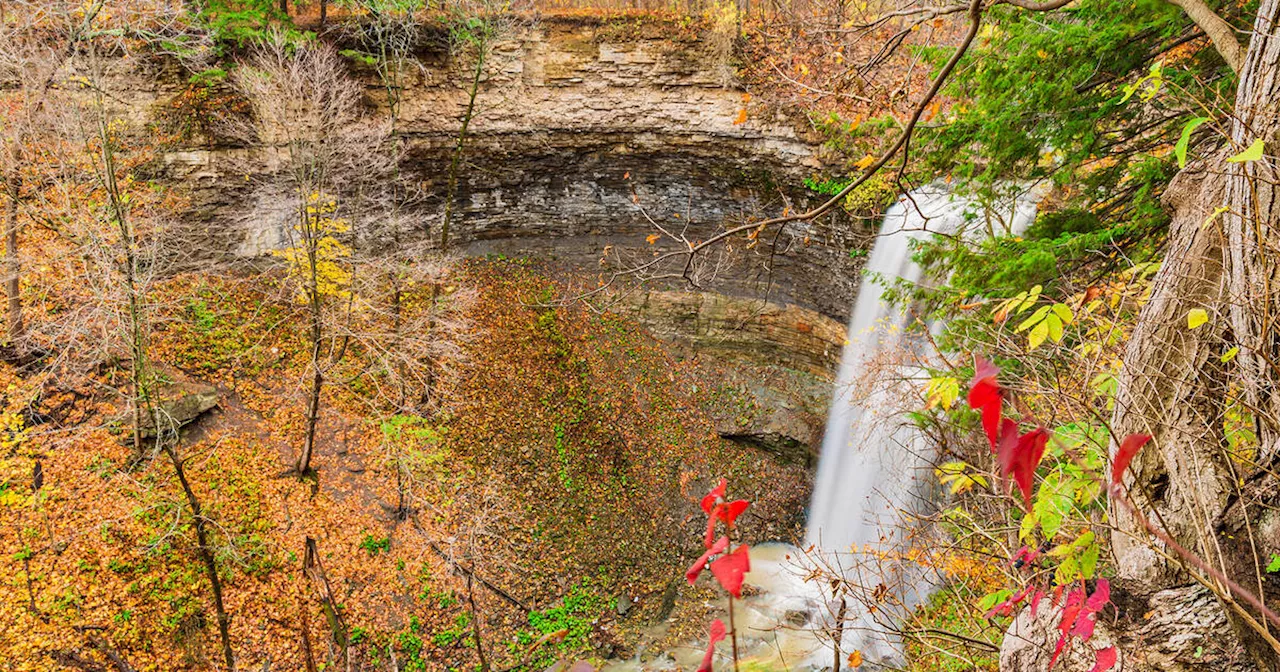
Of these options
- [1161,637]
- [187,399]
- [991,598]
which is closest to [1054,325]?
[1161,637]

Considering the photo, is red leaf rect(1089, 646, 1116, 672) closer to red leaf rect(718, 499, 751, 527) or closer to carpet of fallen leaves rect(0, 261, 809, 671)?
red leaf rect(718, 499, 751, 527)

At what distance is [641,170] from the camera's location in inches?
643

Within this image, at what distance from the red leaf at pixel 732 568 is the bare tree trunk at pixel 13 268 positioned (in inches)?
461

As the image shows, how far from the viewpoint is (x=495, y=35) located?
13.6 metres

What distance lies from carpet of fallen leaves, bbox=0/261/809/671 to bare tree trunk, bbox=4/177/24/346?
853 millimetres

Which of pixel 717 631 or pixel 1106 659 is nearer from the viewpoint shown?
pixel 717 631

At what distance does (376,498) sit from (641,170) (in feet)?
34.6

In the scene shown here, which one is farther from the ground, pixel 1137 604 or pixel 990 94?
pixel 990 94

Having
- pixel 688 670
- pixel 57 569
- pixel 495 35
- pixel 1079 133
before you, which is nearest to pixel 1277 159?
pixel 1079 133

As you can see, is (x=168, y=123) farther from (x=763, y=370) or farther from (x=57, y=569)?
(x=763, y=370)

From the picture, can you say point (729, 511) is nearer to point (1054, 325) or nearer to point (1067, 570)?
point (1054, 325)

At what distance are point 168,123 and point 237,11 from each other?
3.09m

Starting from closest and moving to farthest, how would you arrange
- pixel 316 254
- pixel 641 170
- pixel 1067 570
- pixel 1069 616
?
pixel 1069 616 → pixel 1067 570 → pixel 316 254 → pixel 641 170

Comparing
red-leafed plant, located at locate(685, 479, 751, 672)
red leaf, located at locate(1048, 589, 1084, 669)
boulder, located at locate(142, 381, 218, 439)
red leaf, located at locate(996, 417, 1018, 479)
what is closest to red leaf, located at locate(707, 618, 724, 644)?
red-leafed plant, located at locate(685, 479, 751, 672)
